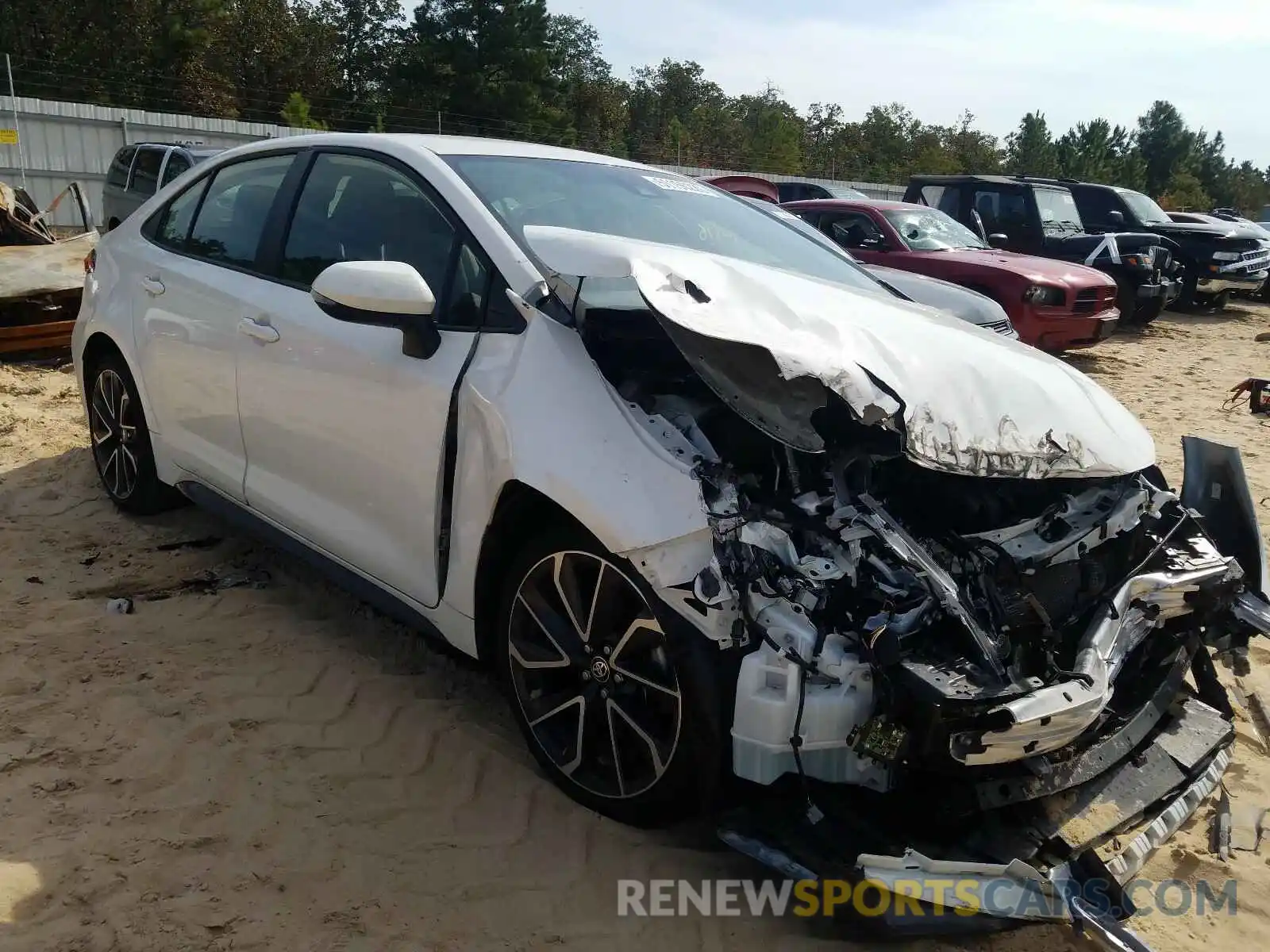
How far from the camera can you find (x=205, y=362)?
371 centimetres

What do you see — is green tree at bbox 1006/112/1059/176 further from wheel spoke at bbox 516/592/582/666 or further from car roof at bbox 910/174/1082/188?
wheel spoke at bbox 516/592/582/666

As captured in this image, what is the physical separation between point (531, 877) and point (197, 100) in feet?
104

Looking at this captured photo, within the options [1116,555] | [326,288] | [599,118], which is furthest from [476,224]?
[599,118]

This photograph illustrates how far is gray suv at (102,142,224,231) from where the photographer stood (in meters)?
11.4

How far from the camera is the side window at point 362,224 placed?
3004mm

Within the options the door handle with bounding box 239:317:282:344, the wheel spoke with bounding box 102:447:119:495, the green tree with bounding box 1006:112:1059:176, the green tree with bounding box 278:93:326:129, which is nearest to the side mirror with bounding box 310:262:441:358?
the door handle with bounding box 239:317:282:344

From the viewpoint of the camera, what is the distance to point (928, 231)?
10242 mm

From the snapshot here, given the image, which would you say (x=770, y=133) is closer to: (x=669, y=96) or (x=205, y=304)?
(x=669, y=96)

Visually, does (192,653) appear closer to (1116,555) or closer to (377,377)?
(377,377)

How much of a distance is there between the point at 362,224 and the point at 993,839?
2586 millimetres

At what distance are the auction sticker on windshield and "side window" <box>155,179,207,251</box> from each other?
1873mm

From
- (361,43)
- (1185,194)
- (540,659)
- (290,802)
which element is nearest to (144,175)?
(290,802)

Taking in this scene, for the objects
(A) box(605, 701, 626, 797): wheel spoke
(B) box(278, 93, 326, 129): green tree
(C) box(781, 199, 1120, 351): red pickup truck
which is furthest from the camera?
(B) box(278, 93, 326, 129): green tree

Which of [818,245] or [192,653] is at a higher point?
[818,245]
